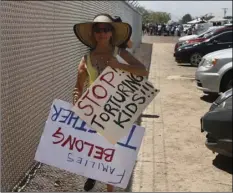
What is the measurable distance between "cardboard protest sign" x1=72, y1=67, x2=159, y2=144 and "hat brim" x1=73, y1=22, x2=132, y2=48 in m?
0.45

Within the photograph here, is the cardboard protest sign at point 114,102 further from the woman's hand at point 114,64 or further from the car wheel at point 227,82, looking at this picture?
the car wheel at point 227,82

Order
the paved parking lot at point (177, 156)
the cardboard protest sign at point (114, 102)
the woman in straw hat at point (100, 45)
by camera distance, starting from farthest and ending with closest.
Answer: the paved parking lot at point (177, 156)
the woman in straw hat at point (100, 45)
the cardboard protest sign at point (114, 102)

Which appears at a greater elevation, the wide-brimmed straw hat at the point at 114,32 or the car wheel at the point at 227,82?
the wide-brimmed straw hat at the point at 114,32

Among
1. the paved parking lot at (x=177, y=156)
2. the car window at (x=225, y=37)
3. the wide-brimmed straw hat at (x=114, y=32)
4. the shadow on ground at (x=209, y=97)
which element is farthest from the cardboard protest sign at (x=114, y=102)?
the car window at (x=225, y=37)

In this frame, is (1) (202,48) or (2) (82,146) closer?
(2) (82,146)

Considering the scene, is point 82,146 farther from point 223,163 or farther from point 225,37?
point 225,37

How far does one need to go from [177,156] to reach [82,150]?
79.2 inches

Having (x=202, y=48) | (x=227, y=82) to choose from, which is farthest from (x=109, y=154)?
(x=202, y=48)

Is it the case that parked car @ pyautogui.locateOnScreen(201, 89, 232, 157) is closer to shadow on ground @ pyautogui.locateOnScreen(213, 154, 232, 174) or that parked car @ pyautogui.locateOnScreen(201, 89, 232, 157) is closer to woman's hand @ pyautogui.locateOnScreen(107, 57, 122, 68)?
shadow on ground @ pyautogui.locateOnScreen(213, 154, 232, 174)

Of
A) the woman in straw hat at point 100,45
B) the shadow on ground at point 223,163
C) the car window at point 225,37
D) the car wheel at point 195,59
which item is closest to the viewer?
the woman in straw hat at point 100,45

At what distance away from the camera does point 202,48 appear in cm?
1514

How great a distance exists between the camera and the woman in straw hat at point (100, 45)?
141 inches

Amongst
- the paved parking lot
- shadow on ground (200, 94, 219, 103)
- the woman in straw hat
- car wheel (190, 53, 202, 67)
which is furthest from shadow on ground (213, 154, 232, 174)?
car wheel (190, 53, 202, 67)

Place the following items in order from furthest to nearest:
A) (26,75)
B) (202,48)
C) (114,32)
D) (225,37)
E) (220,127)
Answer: (202,48), (225,37), (220,127), (26,75), (114,32)
